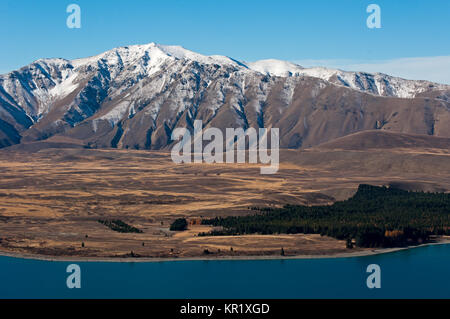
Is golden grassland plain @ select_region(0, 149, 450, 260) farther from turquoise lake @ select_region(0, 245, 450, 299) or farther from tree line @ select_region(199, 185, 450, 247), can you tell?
turquoise lake @ select_region(0, 245, 450, 299)

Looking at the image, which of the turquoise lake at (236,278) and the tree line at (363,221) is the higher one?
the tree line at (363,221)

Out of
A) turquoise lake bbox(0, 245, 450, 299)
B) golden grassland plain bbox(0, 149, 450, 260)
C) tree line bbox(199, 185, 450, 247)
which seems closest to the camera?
turquoise lake bbox(0, 245, 450, 299)

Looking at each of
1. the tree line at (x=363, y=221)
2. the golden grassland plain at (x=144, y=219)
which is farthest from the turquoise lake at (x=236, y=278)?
the tree line at (x=363, y=221)

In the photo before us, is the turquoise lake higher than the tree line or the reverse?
the reverse

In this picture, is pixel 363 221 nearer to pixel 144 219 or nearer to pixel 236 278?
pixel 236 278

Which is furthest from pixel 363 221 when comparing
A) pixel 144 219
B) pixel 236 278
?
pixel 144 219

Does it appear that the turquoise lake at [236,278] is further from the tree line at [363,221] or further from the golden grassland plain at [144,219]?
the tree line at [363,221]

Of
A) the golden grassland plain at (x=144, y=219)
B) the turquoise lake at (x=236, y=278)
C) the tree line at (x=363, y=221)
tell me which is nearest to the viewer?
the turquoise lake at (x=236, y=278)

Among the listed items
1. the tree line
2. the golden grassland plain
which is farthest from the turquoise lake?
the tree line
